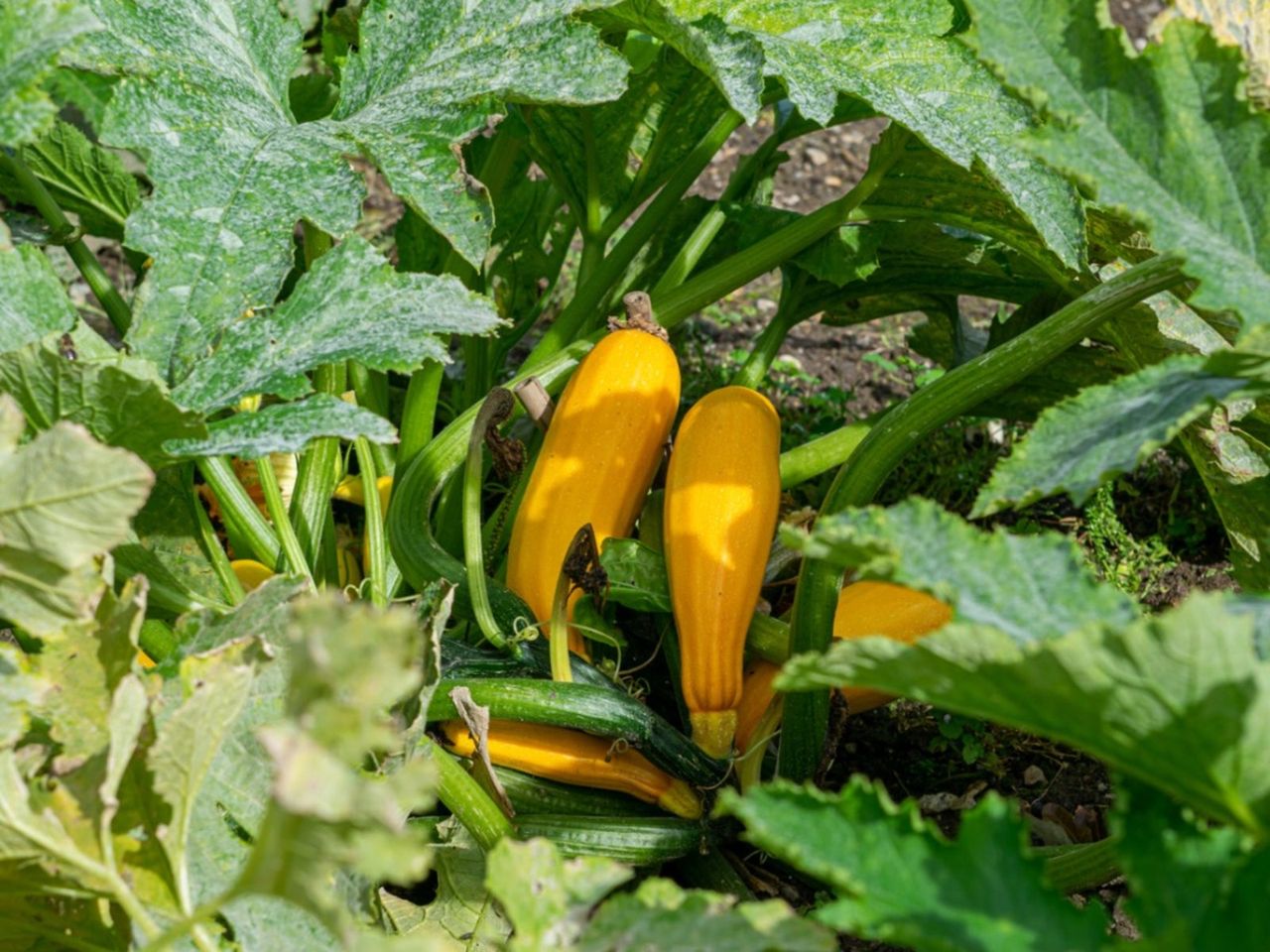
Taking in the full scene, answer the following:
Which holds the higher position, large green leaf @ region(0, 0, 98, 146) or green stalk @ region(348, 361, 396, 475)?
large green leaf @ region(0, 0, 98, 146)

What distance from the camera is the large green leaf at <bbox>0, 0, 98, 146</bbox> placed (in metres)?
1.28

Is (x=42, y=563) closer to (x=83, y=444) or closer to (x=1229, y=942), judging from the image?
(x=83, y=444)

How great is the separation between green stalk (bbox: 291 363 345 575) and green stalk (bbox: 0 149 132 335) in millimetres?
291

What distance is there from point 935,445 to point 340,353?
56.1 inches

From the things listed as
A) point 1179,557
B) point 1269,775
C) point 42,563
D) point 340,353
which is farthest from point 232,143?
point 1179,557

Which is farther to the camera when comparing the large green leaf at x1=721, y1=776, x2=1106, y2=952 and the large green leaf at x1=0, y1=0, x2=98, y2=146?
the large green leaf at x1=0, y1=0, x2=98, y2=146

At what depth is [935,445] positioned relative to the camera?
2666 mm

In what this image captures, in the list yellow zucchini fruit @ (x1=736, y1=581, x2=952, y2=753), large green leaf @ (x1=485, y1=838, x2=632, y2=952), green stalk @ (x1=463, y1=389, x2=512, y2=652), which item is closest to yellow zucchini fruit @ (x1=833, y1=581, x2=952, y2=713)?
yellow zucchini fruit @ (x1=736, y1=581, x2=952, y2=753)

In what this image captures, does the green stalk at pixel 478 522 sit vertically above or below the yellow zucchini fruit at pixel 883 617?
above

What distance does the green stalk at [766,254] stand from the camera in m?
2.04

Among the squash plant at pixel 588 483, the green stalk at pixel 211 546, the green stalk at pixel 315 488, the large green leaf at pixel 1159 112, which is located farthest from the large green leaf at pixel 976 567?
the green stalk at pixel 315 488

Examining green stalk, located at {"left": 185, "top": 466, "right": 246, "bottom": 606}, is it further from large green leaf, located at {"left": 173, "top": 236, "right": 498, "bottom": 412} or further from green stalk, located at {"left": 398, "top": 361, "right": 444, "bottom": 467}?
green stalk, located at {"left": 398, "top": 361, "right": 444, "bottom": 467}

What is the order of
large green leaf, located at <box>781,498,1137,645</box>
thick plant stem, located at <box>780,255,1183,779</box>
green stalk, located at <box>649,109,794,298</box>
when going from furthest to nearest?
green stalk, located at <box>649,109,794,298</box>, thick plant stem, located at <box>780,255,1183,779</box>, large green leaf, located at <box>781,498,1137,645</box>

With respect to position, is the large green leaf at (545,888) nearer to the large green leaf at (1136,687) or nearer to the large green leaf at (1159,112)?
the large green leaf at (1136,687)
